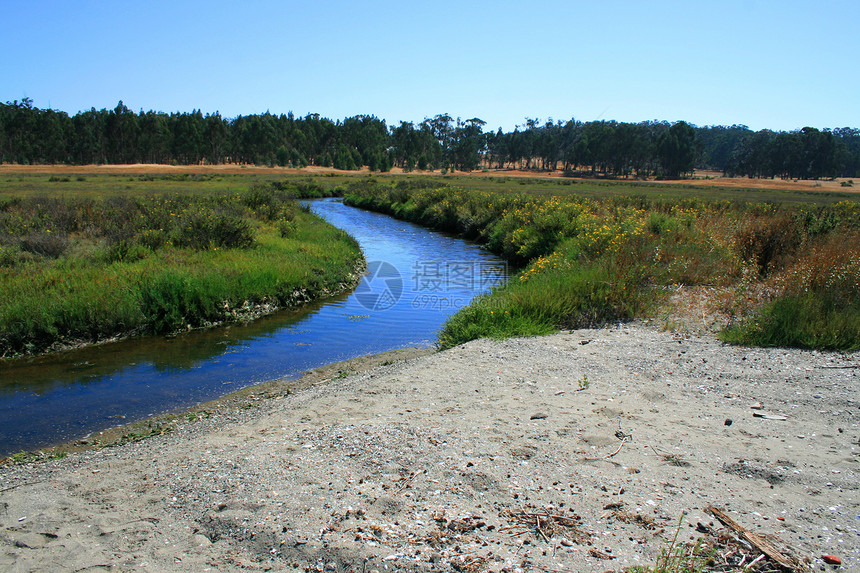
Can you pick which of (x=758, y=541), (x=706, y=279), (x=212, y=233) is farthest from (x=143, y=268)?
(x=758, y=541)

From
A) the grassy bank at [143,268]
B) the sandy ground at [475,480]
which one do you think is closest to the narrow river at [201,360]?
the grassy bank at [143,268]

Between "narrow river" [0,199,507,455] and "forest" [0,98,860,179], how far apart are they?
4495 inches

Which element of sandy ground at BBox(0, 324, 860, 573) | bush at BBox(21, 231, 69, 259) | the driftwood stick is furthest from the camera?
bush at BBox(21, 231, 69, 259)

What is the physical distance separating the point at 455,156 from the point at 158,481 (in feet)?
544

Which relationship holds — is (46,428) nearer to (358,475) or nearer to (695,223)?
(358,475)

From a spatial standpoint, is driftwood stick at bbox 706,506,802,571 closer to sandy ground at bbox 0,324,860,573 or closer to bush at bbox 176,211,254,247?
sandy ground at bbox 0,324,860,573

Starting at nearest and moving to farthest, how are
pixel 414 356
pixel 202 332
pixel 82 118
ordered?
pixel 414 356 → pixel 202 332 → pixel 82 118

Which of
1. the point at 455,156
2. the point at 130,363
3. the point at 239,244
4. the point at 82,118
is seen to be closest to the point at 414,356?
the point at 130,363

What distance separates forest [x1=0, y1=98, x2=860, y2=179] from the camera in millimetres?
111938

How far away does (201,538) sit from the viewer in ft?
14.3

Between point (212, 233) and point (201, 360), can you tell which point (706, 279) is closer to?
point (201, 360)

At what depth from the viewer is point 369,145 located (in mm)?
152250

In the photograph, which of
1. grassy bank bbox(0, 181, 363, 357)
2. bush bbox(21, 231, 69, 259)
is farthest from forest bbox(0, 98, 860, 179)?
bush bbox(21, 231, 69, 259)

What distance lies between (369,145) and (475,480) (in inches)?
6058
